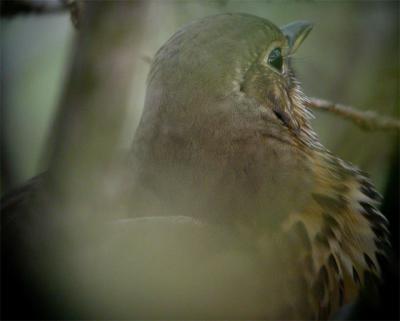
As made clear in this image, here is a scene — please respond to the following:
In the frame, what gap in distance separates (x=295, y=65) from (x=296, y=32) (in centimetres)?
10

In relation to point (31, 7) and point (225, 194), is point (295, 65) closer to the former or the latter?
point (225, 194)

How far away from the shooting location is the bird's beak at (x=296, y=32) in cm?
131

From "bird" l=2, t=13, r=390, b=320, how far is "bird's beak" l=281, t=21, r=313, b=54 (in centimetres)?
→ 2

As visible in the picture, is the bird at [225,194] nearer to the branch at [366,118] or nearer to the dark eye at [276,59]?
the dark eye at [276,59]

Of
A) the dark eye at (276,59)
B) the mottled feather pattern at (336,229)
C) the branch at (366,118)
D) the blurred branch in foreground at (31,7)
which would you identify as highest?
the blurred branch in foreground at (31,7)

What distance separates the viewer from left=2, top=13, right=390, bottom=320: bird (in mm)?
1183

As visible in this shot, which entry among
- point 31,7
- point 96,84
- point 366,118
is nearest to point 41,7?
point 31,7

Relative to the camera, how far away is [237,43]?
1.23 metres

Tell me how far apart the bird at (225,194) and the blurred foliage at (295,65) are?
0.37 feet

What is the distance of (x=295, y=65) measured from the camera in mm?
1400

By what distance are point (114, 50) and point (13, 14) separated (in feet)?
0.71

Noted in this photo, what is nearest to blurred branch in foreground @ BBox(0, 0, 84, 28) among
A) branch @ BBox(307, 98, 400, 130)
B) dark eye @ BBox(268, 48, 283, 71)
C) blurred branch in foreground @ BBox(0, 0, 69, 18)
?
blurred branch in foreground @ BBox(0, 0, 69, 18)

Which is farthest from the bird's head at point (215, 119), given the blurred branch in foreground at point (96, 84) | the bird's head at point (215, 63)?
the blurred branch in foreground at point (96, 84)

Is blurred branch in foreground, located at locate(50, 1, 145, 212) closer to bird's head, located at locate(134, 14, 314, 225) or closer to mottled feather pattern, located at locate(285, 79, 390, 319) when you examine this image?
bird's head, located at locate(134, 14, 314, 225)
